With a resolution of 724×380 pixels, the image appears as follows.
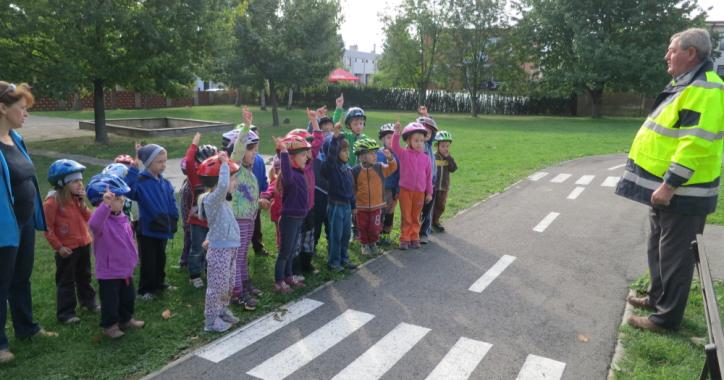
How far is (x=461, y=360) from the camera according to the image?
422cm

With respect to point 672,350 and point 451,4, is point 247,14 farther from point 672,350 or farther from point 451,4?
point 672,350

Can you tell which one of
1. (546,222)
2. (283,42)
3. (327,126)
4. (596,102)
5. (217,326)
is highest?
(283,42)

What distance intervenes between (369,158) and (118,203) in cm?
309

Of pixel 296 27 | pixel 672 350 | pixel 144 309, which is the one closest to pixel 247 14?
pixel 296 27

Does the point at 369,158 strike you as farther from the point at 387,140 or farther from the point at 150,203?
the point at 150,203

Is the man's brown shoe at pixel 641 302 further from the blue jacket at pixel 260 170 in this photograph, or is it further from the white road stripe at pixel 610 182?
the white road stripe at pixel 610 182

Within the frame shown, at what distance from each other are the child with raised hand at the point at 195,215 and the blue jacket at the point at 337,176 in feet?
4.36

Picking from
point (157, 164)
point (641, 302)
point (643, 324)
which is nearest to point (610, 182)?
point (641, 302)

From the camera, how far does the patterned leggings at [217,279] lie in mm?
4562

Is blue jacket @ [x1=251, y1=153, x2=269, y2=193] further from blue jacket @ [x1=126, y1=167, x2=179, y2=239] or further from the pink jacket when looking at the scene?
the pink jacket

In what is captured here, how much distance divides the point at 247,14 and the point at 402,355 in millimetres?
22432

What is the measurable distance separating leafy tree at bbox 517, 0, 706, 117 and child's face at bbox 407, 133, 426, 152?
29920 millimetres

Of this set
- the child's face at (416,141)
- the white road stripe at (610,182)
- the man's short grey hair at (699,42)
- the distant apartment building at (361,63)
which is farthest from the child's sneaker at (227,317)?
the distant apartment building at (361,63)

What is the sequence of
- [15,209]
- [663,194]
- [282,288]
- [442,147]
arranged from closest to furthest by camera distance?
[15,209] < [663,194] < [282,288] < [442,147]
